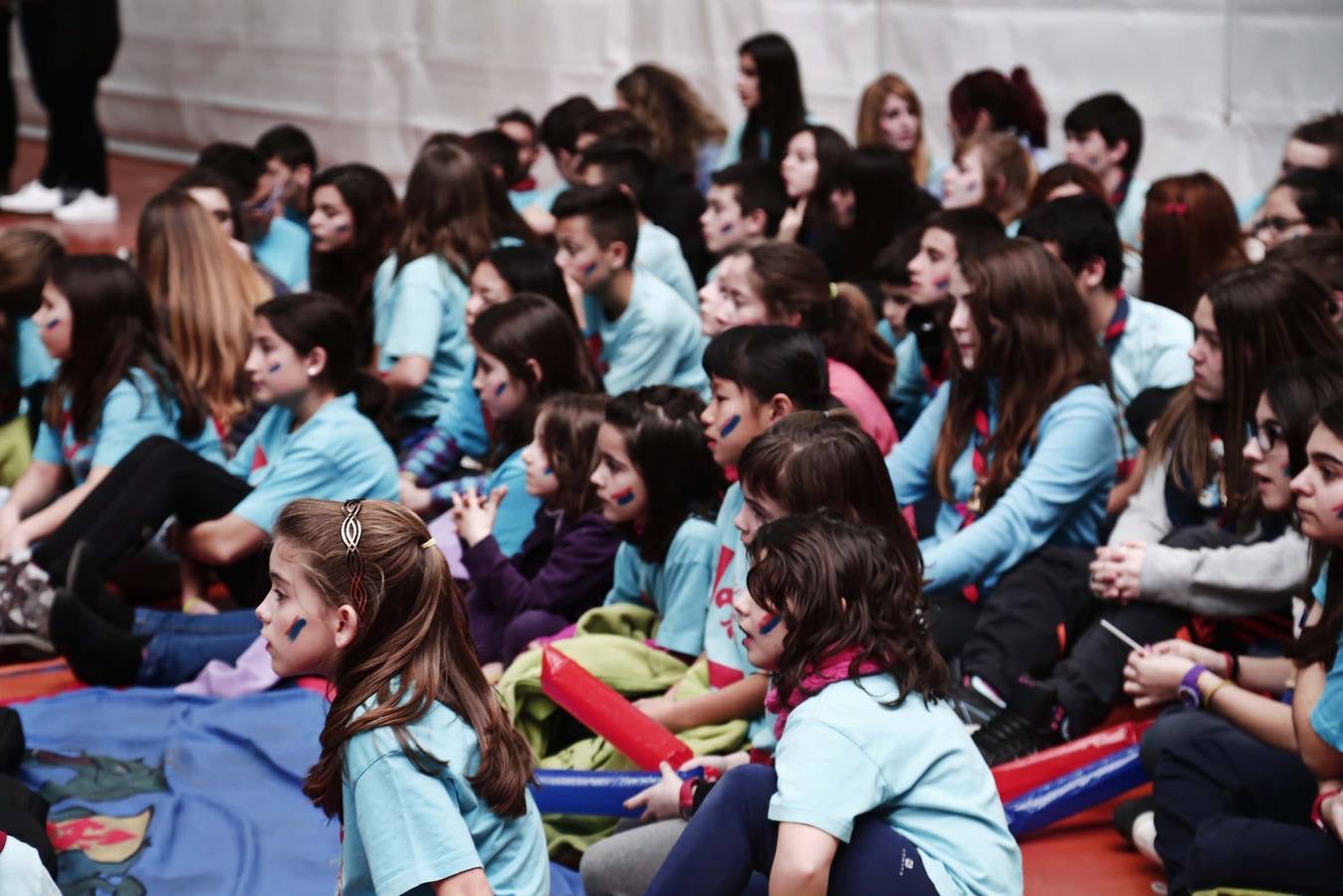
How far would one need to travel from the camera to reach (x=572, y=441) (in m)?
3.37

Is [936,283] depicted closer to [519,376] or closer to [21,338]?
[519,376]

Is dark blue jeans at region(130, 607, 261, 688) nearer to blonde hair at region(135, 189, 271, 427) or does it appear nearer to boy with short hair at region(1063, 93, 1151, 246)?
blonde hair at region(135, 189, 271, 427)

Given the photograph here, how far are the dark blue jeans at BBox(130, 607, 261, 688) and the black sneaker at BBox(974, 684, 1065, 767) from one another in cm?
162

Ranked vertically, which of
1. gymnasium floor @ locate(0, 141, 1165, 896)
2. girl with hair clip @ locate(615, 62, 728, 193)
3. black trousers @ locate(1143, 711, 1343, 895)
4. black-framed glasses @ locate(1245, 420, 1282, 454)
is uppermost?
girl with hair clip @ locate(615, 62, 728, 193)

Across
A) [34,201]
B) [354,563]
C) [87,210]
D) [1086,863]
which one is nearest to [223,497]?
[354,563]

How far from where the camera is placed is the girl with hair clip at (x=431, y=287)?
459cm

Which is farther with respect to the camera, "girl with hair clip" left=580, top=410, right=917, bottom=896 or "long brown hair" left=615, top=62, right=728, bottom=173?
"long brown hair" left=615, top=62, right=728, bottom=173

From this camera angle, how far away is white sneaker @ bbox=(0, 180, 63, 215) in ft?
28.6

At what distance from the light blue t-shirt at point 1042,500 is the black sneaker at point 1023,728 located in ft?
1.05

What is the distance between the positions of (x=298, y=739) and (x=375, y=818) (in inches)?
55.5

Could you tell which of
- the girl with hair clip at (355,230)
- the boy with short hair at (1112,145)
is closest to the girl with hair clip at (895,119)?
the boy with short hair at (1112,145)

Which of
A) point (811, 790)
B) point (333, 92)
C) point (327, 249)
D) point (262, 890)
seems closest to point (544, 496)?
point (262, 890)

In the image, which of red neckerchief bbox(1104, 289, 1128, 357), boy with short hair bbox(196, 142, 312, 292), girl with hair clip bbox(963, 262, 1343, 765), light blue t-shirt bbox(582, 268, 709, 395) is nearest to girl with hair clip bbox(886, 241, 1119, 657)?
girl with hair clip bbox(963, 262, 1343, 765)

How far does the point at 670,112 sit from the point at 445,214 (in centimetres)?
220
